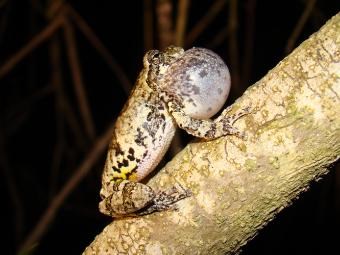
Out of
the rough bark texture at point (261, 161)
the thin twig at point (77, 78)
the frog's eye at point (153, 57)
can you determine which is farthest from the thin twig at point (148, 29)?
the rough bark texture at point (261, 161)

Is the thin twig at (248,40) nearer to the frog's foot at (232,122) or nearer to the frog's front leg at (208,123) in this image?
the frog's front leg at (208,123)

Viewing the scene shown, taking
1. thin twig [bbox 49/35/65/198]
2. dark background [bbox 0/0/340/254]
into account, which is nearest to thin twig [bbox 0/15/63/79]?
dark background [bbox 0/0/340/254]

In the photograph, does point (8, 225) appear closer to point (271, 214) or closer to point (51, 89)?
point (51, 89)

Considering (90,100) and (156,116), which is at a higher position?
(90,100)

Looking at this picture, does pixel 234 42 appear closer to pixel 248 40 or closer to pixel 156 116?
pixel 248 40

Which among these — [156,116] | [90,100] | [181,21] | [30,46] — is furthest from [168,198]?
[90,100]

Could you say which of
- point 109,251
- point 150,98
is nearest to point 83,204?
point 150,98
